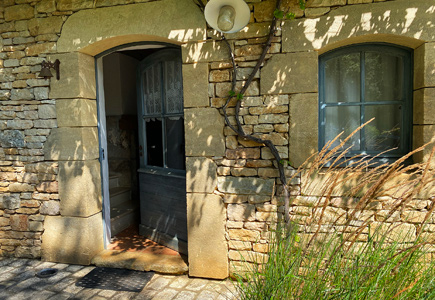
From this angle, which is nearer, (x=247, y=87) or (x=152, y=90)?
(x=247, y=87)

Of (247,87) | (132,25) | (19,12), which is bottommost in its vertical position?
(247,87)

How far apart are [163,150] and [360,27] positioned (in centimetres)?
267

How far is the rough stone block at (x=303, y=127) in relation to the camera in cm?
299

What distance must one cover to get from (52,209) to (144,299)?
1715 mm

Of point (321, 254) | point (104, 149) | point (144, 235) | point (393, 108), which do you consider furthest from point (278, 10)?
point (144, 235)

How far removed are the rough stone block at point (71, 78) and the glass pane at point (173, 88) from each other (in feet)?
3.24

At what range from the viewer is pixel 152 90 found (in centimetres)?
412

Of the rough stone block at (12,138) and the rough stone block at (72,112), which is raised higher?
the rough stone block at (72,112)

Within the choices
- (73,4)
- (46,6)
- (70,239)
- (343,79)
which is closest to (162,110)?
(73,4)

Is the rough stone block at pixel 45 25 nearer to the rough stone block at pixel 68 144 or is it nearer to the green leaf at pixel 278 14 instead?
the rough stone block at pixel 68 144

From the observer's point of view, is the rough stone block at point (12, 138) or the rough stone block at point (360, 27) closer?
the rough stone block at point (360, 27)

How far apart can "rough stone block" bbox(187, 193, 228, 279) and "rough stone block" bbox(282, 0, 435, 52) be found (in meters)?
1.80

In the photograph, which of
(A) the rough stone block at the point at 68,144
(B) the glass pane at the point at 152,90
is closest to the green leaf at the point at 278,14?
(B) the glass pane at the point at 152,90

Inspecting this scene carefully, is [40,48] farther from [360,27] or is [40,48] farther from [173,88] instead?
[360,27]
